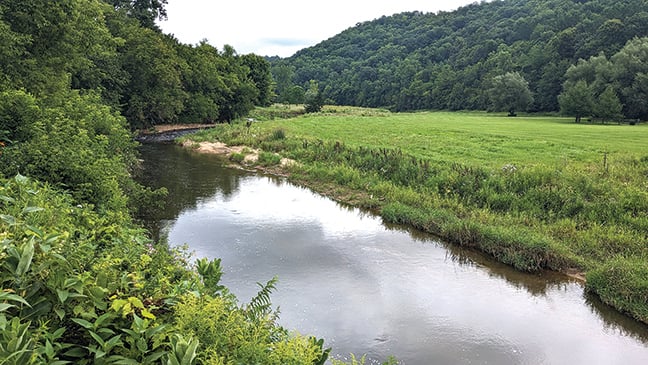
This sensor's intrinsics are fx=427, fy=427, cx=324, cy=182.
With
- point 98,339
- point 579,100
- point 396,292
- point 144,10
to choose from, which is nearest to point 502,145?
point 396,292

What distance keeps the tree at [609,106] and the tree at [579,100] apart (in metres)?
1.88

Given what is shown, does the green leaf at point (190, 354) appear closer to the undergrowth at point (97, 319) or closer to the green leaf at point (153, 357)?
the undergrowth at point (97, 319)

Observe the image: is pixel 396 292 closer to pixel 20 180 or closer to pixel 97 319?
pixel 20 180

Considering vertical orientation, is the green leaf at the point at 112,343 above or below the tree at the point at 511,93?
below

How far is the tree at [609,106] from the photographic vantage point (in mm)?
52400

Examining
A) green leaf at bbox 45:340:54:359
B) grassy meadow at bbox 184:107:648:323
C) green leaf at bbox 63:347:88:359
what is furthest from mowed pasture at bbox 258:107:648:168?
green leaf at bbox 45:340:54:359

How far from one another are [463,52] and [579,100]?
65532 millimetres

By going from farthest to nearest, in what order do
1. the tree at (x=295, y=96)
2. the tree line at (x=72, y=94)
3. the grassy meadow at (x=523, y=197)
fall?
the tree at (x=295, y=96)
the grassy meadow at (x=523, y=197)
the tree line at (x=72, y=94)

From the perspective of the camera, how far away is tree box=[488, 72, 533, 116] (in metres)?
74.5

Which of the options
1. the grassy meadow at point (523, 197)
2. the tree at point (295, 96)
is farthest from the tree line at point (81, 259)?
the tree at point (295, 96)

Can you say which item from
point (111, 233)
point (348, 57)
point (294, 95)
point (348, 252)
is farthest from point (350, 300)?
point (348, 57)

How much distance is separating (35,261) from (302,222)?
13311 mm

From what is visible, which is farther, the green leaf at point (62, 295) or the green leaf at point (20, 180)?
the green leaf at point (20, 180)

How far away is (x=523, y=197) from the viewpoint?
54.4 feet
